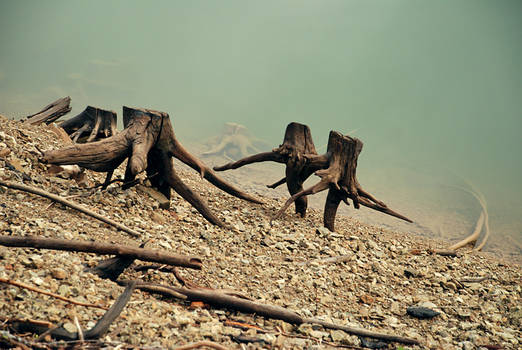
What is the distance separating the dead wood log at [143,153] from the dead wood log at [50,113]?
476 centimetres

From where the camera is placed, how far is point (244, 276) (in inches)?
158

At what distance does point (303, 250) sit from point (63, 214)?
3142 millimetres

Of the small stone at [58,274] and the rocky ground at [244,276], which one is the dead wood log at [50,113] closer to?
the rocky ground at [244,276]

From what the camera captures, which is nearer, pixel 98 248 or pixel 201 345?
pixel 201 345

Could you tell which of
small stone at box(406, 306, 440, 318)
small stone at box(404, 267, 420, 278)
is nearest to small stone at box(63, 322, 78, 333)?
small stone at box(406, 306, 440, 318)

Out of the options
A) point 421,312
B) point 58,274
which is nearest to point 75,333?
point 58,274

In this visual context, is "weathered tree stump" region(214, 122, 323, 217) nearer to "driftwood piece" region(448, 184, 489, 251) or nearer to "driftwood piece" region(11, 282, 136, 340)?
"driftwood piece" region(448, 184, 489, 251)

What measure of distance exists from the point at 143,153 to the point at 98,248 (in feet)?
7.60

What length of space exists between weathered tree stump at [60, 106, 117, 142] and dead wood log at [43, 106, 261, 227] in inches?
86.9

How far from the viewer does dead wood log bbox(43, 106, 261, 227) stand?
15.1 ft

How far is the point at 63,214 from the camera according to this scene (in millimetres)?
3994

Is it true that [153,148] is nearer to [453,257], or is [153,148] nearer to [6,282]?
[6,282]

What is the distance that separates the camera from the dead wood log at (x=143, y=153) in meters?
4.59

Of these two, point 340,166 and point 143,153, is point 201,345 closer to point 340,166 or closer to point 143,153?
point 143,153
